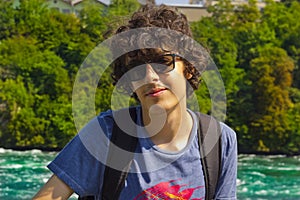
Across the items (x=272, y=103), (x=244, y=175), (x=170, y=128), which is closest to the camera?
(x=170, y=128)

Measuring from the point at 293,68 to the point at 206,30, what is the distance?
3657mm

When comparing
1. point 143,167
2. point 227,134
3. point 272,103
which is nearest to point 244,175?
point 272,103

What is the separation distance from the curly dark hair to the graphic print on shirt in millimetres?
223

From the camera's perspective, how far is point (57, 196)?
54.6 inches

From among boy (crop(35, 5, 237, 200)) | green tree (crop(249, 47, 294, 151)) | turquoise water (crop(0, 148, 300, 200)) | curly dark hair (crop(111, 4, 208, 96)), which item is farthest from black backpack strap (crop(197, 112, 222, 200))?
green tree (crop(249, 47, 294, 151))

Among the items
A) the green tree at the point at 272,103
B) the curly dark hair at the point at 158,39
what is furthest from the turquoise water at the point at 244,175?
the curly dark hair at the point at 158,39

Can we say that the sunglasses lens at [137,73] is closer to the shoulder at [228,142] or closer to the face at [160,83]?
the face at [160,83]

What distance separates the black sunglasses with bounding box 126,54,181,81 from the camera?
4.75 ft

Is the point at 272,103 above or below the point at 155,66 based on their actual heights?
below

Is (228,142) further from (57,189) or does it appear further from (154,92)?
(57,189)

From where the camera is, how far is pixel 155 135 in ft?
Answer: 4.87

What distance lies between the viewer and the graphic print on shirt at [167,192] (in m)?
1.41

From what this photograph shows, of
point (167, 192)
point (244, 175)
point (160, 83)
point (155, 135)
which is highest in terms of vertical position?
point (160, 83)

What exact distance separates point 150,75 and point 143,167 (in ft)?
0.58
